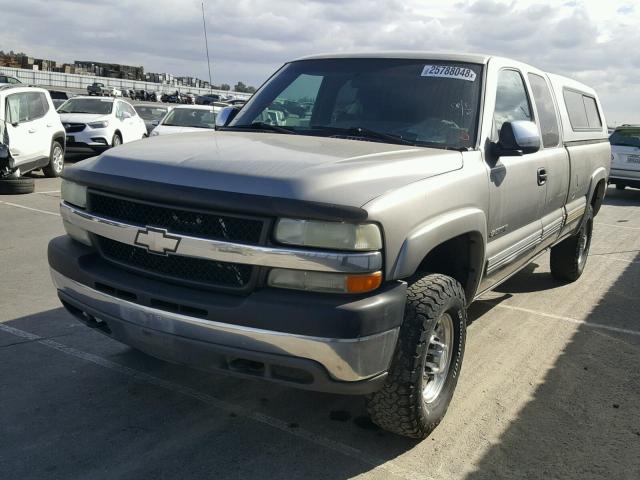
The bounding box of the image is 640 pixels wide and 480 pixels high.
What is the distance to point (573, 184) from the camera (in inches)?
225

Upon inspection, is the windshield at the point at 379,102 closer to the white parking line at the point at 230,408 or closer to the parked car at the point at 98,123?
the white parking line at the point at 230,408

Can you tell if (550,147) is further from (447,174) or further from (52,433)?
(52,433)

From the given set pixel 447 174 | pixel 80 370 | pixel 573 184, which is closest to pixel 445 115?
pixel 447 174

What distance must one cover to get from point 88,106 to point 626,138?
13740mm

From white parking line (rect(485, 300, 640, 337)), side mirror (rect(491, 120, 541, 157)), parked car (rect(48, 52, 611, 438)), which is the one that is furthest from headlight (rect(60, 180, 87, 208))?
white parking line (rect(485, 300, 640, 337))

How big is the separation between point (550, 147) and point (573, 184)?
2.66 ft

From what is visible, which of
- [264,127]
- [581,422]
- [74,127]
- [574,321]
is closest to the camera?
[581,422]

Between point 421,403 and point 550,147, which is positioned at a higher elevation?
point 550,147

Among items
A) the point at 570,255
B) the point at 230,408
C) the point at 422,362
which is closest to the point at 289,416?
the point at 230,408

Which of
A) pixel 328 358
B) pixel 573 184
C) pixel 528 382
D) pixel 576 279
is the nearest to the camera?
pixel 328 358

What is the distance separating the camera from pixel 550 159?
16.2 feet

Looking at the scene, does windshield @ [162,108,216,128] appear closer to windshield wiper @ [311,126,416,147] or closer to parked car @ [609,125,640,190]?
parked car @ [609,125,640,190]

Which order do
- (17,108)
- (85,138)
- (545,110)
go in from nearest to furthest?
(545,110) → (17,108) → (85,138)

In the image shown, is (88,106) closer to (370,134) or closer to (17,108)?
(17,108)
